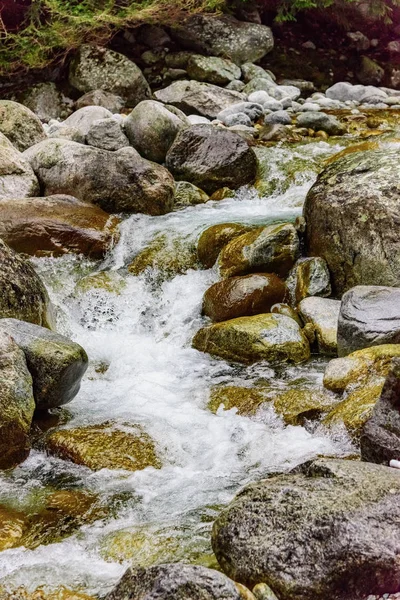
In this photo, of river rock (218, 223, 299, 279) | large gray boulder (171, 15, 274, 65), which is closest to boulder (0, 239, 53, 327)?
river rock (218, 223, 299, 279)

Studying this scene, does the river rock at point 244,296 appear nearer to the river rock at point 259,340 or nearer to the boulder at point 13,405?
the river rock at point 259,340

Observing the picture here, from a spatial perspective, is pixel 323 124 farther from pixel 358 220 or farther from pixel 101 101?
pixel 358 220

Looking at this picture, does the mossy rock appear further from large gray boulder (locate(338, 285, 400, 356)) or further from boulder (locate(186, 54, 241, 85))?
boulder (locate(186, 54, 241, 85))

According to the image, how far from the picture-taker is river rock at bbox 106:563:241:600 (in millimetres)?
2205

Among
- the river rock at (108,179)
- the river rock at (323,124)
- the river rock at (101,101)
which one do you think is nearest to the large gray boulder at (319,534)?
the river rock at (108,179)

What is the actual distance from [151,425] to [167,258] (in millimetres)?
3400

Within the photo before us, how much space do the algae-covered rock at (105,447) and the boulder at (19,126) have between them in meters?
6.96

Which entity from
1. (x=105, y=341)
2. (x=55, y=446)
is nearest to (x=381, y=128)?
(x=105, y=341)

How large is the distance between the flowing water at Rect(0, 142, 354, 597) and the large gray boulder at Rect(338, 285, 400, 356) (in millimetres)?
411

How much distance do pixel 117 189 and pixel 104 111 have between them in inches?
142

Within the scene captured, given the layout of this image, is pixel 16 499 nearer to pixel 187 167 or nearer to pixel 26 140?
pixel 187 167

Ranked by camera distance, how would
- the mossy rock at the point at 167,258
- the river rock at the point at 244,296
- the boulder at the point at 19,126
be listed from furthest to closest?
the boulder at the point at 19,126 < the mossy rock at the point at 167,258 < the river rock at the point at 244,296

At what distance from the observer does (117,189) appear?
862cm

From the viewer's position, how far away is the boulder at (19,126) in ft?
33.3
